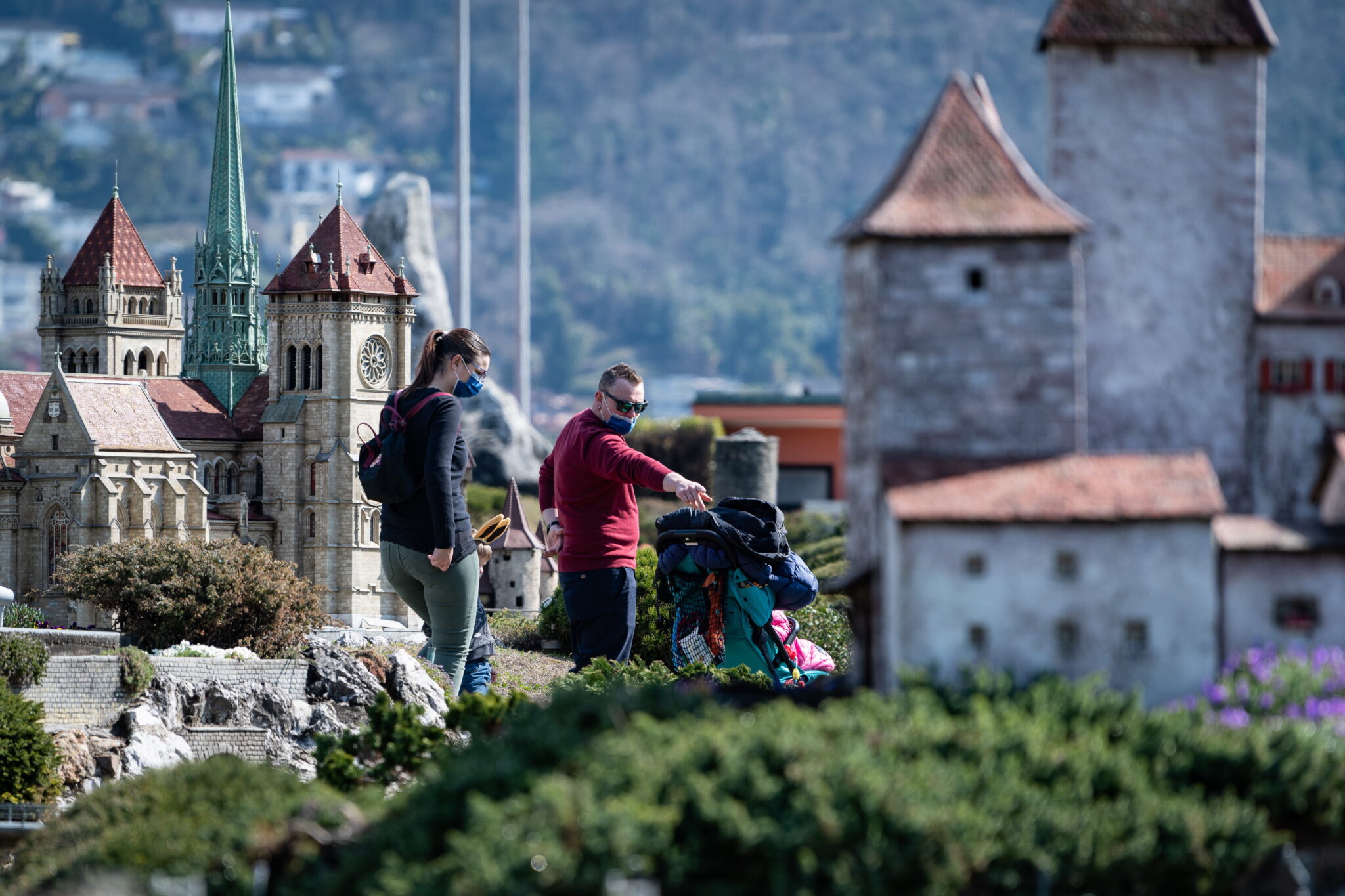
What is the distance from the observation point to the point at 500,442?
9369cm

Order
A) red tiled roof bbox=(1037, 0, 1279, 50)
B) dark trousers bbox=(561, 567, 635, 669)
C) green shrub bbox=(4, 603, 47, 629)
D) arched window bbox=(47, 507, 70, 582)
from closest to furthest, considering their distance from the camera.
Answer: red tiled roof bbox=(1037, 0, 1279, 50)
dark trousers bbox=(561, 567, 635, 669)
green shrub bbox=(4, 603, 47, 629)
arched window bbox=(47, 507, 70, 582)

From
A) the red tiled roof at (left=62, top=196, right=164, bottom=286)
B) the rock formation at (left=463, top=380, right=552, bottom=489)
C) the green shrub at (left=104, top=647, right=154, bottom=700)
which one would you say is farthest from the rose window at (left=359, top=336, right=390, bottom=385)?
the green shrub at (left=104, top=647, right=154, bottom=700)

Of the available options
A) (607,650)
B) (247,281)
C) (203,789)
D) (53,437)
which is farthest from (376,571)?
(203,789)

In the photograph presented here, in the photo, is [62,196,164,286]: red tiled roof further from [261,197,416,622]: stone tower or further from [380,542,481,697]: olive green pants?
[380,542,481,697]: olive green pants

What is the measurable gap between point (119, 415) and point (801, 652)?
4059 centimetres

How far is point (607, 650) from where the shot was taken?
1969 centimetres

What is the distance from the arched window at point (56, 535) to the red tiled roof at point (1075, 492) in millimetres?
47622

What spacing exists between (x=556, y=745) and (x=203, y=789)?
321 centimetres

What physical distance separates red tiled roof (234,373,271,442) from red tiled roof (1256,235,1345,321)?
52.3m

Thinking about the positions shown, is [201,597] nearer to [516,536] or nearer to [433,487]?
[516,536]

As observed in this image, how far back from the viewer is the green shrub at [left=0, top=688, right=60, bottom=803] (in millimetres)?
26672

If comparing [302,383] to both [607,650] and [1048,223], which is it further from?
[1048,223]

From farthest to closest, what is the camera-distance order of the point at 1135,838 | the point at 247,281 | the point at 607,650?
the point at 247,281
the point at 607,650
the point at 1135,838

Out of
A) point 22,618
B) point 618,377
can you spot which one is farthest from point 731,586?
point 22,618
